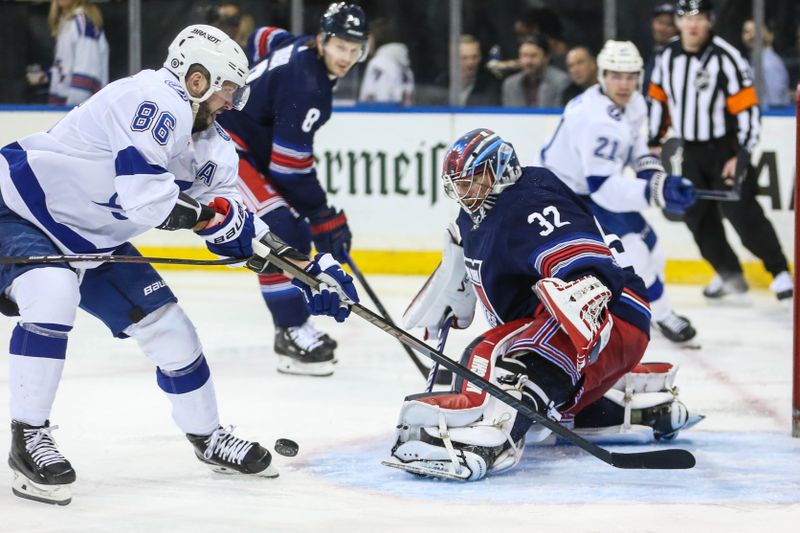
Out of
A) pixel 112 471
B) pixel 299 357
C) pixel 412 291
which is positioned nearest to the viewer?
pixel 112 471

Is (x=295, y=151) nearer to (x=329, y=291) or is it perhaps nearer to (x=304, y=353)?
(x=304, y=353)

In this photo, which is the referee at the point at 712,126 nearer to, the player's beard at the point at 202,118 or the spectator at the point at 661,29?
the spectator at the point at 661,29

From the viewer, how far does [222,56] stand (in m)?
3.03

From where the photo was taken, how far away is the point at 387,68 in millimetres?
6867

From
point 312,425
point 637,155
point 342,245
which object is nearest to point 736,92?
point 637,155

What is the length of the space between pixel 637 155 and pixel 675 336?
26.6 inches

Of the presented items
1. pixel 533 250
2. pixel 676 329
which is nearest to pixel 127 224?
pixel 533 250

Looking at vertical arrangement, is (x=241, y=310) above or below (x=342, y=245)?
below

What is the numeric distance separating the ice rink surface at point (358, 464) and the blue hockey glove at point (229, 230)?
1.76ft

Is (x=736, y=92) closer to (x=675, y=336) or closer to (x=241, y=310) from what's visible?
(x=675, y=336)

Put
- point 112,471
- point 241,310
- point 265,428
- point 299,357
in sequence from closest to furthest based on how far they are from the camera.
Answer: point 112,471 → point 265,428 → point 299,357 → point 241,310

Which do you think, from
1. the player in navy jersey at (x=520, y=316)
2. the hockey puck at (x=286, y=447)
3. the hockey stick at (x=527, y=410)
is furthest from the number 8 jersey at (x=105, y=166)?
the player in navy jersey at (x=520, y=316)

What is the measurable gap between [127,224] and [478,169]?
81 centimetres

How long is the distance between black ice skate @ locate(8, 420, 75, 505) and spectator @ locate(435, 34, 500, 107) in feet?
13.4
